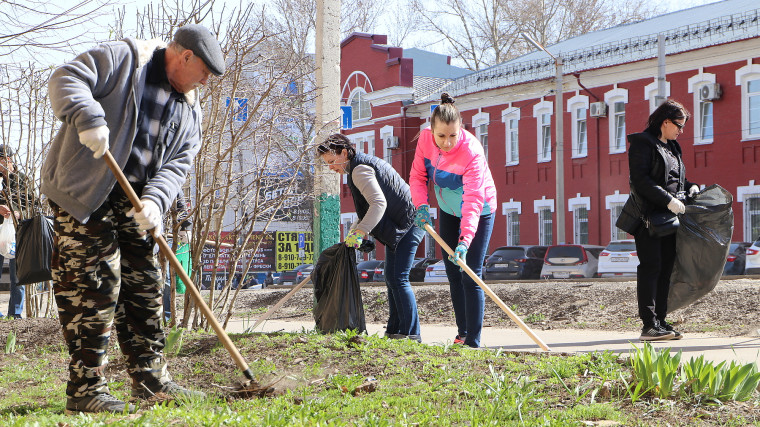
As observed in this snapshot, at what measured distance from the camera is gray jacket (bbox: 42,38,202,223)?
3646 mm

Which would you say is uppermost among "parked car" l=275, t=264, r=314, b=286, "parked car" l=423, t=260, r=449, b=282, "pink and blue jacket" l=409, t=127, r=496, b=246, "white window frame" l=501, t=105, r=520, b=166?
"white window frame" l=501, t=105, r=520, b=166

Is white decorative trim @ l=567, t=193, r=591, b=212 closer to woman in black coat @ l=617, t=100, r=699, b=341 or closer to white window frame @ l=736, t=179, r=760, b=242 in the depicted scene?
white window frame @ l=736, t=179, r=760, b=242

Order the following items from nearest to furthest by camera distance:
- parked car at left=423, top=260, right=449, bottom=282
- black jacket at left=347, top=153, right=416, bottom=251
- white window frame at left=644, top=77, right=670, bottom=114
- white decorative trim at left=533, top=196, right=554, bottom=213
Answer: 1. black jacket at left=347, top=153, right=416, bottom=251
2. parked car at left=423, top=260, right=449, bottom=282
3. white window frame at left=644, top=77, right=670, bottom=114
4. white decorative trim at left=533, top=196, right=554, bottom=213

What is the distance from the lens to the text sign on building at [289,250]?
37406 millimetres

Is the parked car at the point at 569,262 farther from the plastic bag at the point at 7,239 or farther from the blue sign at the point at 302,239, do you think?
the plastic bag at the point at 7,239

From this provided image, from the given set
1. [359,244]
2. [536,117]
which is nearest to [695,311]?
[359,244]

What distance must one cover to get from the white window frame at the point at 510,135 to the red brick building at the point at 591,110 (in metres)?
0.05

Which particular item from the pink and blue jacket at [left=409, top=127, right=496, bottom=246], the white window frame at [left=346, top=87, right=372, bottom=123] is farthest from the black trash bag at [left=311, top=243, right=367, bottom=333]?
the white window frame at [left=346, top=87, right=372, bottom=123]

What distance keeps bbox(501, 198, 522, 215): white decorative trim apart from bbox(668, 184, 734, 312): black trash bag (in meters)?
28.1

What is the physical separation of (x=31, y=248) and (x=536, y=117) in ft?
96.2

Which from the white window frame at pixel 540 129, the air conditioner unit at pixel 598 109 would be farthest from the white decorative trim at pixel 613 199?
the white window frame at pixel 540 129

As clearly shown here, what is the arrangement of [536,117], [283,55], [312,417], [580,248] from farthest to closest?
[536,117] → [580,248] → [283,55] → [312,417]

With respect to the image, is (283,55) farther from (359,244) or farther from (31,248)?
(31,248)

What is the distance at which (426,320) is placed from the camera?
10859 millimetres
